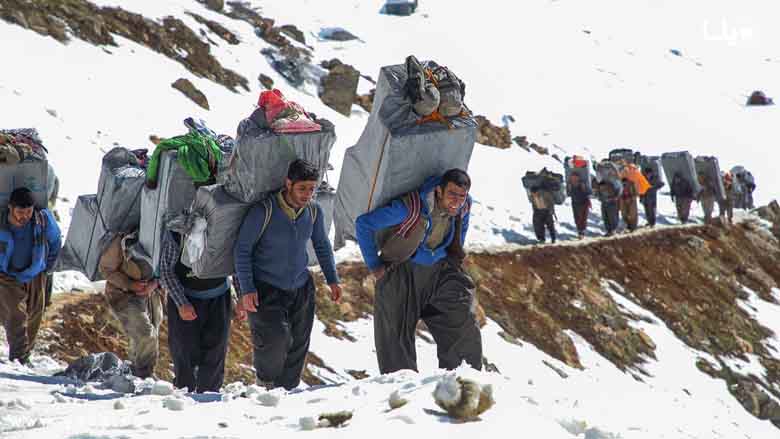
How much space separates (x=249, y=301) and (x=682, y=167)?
A: 23341mm

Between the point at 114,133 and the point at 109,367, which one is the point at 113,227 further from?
the point at 114,133

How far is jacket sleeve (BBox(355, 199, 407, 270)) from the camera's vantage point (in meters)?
6.29

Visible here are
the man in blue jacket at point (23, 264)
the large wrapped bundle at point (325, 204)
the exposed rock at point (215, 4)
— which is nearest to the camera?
the large wrapped bundle at point (325, 204)

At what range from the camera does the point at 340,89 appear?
31906mm

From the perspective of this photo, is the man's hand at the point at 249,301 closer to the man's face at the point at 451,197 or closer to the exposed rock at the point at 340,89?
the man's face at the point at 451,197

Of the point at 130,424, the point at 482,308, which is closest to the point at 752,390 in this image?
the point at 482,308

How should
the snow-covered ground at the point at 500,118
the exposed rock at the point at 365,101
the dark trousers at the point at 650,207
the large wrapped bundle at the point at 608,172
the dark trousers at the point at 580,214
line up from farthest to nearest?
the exposed rock at the point at 365,101 → the dark trousers at the point at 650,207 → the large wrapped bundle at the point at 608,172 → the dark trousers at the point at 580,214 → the snow-covered ground at the point at 500,118

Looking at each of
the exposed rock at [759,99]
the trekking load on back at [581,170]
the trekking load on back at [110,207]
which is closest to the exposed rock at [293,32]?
the trekking load on back at [581,170]

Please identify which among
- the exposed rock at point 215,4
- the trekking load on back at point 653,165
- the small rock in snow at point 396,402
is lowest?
the exposed rock at point 215,4

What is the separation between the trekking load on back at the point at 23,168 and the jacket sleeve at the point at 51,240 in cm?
11

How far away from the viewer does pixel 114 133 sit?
1934cm

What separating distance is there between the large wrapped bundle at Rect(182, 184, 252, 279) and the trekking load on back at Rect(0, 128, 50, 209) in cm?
213

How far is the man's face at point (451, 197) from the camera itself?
6211mm

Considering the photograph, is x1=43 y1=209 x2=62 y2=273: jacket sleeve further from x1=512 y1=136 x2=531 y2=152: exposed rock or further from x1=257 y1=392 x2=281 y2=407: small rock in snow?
x1=512 y1=136 x2=531 y2=152: exposed rock
